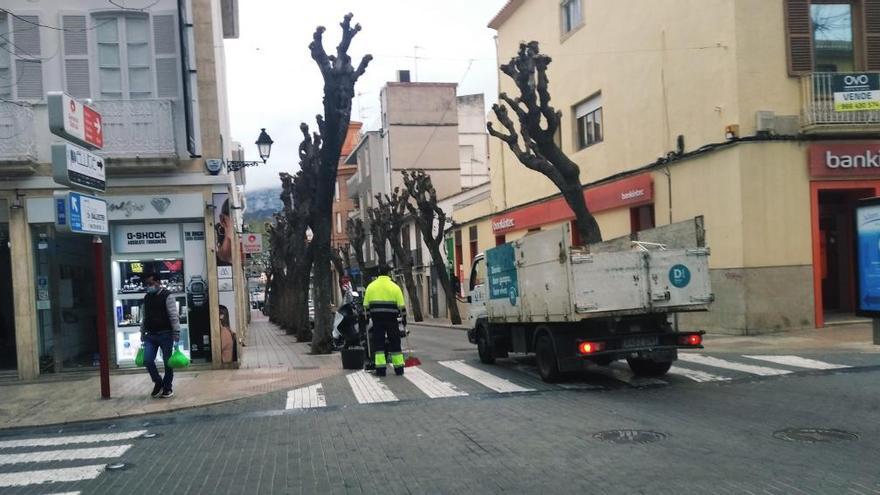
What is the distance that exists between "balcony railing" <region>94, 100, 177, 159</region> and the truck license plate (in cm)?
864

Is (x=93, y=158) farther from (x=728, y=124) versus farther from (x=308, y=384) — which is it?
(x=728, y=124)

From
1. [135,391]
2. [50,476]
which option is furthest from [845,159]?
[50,476]

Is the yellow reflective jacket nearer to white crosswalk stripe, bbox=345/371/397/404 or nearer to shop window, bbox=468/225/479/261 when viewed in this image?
white crosswalk stripe, bbox=345/371/397/404

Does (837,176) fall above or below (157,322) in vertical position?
above

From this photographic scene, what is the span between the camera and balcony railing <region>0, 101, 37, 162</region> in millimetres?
12852

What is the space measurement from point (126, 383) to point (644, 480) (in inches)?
384

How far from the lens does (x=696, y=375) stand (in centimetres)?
1071

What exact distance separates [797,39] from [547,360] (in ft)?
36.6

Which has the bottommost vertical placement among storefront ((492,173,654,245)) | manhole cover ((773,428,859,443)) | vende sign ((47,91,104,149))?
manhole cover ((773,428,859,443))

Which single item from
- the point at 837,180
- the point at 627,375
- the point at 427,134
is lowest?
the point at 627,375

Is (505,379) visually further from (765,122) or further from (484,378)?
(765,122)

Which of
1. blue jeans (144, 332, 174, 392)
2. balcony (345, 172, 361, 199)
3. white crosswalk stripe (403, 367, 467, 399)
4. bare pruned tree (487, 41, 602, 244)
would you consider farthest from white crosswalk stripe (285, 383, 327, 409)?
balcony (345, 172, 361, 199)

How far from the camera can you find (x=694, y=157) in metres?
18.1

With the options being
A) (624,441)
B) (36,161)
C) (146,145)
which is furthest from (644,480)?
(36,161)
